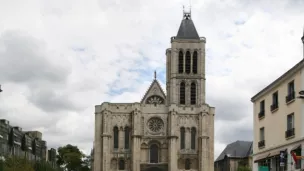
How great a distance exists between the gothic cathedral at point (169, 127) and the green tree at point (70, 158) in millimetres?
9618

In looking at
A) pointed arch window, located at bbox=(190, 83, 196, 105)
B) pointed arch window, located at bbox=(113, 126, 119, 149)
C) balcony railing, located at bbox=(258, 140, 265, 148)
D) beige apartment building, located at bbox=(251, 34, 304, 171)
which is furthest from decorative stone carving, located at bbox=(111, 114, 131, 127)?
balcony railing, located at bbox=(258, 140, 265, 148)

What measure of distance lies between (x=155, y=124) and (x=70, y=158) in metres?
16.5

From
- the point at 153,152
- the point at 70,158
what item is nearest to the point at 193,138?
the point at 153,152

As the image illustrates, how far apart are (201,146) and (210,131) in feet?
11.2

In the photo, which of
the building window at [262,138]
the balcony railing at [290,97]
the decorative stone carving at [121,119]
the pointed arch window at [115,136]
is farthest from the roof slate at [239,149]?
the balcony railing at [290,97]

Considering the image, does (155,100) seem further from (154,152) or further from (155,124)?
(154,152)

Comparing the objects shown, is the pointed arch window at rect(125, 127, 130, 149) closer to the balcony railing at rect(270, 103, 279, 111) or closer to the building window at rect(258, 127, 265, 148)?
the building window at rect(258, 127, 265, 148)

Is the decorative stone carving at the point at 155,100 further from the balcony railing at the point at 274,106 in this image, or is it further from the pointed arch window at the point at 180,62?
the balcony railing at the point at 274,106

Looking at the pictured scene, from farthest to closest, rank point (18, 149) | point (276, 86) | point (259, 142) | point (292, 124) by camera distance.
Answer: point (18, 149) < point (259, 142) < point (276, 86) < point (292, 124)

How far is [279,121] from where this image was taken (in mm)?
30188

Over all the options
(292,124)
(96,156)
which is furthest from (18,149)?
(96,156)

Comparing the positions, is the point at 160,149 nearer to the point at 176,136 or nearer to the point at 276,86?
the point at 176,136

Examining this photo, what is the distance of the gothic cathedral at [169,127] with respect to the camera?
98125mm

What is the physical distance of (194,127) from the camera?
99812 millimetres
